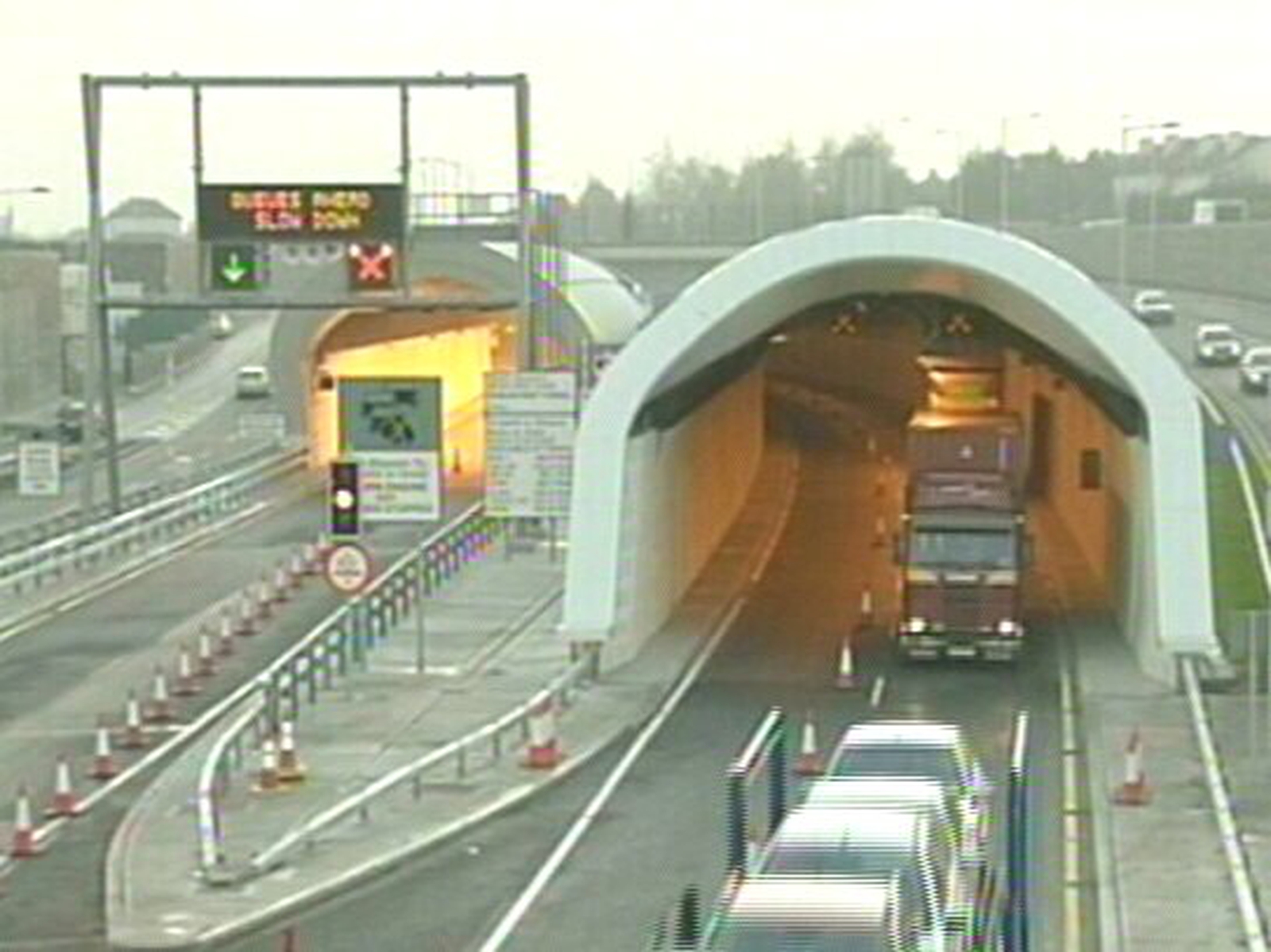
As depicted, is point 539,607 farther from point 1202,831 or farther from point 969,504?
point 1202,831

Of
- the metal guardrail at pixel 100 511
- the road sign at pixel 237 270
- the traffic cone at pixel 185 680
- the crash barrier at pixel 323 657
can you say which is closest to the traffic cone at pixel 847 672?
the crash barrier at pixel 323 657

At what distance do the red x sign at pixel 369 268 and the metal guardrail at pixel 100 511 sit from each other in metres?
8.32

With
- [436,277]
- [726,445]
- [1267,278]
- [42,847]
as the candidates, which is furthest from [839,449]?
[42,847]

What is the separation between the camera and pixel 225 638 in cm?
3928

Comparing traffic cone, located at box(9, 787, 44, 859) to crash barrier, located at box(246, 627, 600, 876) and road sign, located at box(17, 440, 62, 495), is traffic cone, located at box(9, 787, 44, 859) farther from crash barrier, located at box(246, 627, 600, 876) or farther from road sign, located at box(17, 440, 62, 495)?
road sign, located at box(17, 440, 62, 495)

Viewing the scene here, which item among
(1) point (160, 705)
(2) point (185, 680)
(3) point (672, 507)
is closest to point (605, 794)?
(1) point (160, 705)

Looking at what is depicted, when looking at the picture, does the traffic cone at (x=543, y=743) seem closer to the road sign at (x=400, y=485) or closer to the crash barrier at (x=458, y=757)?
the crash barrier at (x=458, y=757)

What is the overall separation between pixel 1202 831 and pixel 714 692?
34.5ft

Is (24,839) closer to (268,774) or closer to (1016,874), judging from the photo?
(268,774)

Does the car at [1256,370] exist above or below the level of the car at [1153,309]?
below

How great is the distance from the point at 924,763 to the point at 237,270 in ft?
81.9

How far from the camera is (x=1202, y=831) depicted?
2533cm

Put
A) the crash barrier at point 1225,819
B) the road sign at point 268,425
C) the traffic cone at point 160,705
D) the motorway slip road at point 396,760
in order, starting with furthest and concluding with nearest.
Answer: the road sign at point 268,425 → the traffic cone at point 160,705 → the motorway slip road at point 396,760 → the crash barrier at point 1225,819

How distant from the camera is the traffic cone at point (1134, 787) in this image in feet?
87.4
